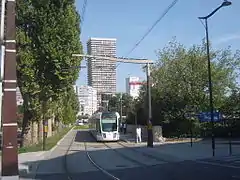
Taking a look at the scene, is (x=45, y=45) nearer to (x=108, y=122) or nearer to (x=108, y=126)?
(x=108, y=122)

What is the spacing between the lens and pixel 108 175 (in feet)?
63.8

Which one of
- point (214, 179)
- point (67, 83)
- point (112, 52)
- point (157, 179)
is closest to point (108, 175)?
point (157, 179)

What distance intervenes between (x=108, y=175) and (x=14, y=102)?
746 cm

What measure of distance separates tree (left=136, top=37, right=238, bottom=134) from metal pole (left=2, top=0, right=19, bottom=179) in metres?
39.8

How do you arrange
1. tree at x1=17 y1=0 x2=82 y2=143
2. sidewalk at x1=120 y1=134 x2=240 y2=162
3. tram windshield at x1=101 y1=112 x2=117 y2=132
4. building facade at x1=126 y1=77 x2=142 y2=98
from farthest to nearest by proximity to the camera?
building facade at x1=126 y1=77 x2=142 y2=98
tram windshield at x1=101 y1=112 x2=117 y2=132
tree at x1=17 y1=0 x2=82 y2=143
sidewalk at x1=120 y1=134 x2=240 y2=162

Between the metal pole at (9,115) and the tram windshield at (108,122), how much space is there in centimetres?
3895

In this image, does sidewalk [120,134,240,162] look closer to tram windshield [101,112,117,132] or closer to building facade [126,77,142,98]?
tram windshield [101,112,117,132]

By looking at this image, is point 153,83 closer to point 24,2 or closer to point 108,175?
point 24,2

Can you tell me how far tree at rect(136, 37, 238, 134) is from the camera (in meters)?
52.5

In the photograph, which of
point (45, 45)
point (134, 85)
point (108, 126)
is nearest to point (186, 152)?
point (45, 45)

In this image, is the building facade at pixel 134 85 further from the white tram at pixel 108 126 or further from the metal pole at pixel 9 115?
the metal pole at pixel 9 115

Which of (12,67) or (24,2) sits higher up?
(24,2)

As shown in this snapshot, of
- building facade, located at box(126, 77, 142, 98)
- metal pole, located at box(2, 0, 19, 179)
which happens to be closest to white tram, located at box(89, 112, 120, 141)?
building facade, located at box(126, 77, 142, 98)

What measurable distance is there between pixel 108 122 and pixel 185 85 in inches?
387
